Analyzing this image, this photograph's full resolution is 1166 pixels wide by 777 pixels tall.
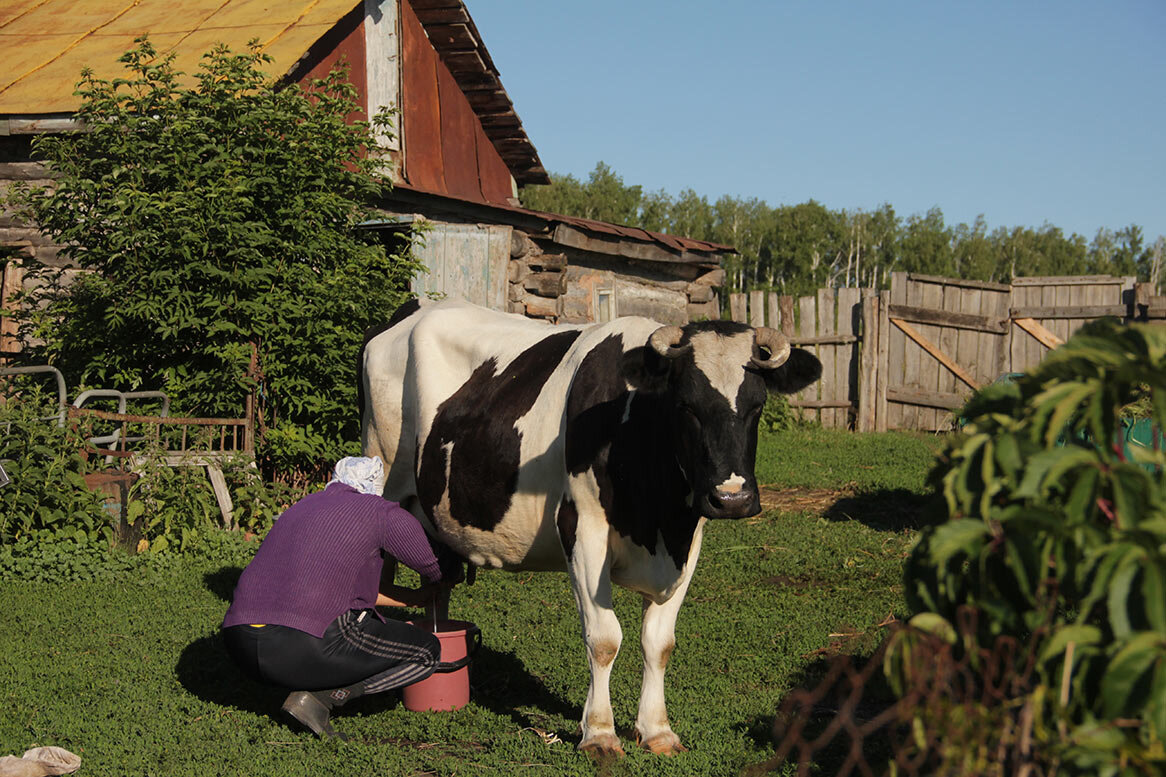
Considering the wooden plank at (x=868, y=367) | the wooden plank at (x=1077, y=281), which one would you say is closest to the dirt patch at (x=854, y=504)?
the wooden plank at (x=868, y=367)

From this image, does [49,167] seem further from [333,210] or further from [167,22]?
[167,22]

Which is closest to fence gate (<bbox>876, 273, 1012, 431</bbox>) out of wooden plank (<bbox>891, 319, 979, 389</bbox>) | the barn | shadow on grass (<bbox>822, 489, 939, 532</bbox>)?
wooden plank (<bbox>891, 319, 979, 389</bbox>)

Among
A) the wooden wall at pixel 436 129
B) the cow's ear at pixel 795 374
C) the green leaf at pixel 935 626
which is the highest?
the wooden wall at pixel 436 129

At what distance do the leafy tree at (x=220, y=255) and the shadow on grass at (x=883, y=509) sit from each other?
167 inches

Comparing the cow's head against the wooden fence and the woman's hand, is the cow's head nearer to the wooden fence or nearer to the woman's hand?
the woman's hand

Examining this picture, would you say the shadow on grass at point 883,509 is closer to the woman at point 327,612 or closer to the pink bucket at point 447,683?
the pink bucket at point 447,683

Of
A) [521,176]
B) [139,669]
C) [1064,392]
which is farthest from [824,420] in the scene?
[1064,392]

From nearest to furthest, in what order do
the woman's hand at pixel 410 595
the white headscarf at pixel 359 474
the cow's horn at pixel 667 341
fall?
the cow's horn at pixel 667 341, the white headscarf at pixel 359 474, the woman's hand at pixel 410 595

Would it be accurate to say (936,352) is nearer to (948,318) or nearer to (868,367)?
(948,318)

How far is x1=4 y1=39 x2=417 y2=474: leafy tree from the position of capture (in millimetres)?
8953

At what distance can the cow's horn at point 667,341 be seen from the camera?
4.46 metres

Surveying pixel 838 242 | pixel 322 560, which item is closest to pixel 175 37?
pixel 322 560

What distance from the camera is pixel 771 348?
4.59 meters

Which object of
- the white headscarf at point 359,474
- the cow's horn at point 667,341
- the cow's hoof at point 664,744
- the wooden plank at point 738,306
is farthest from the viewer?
the wooden plank at point 738,306
